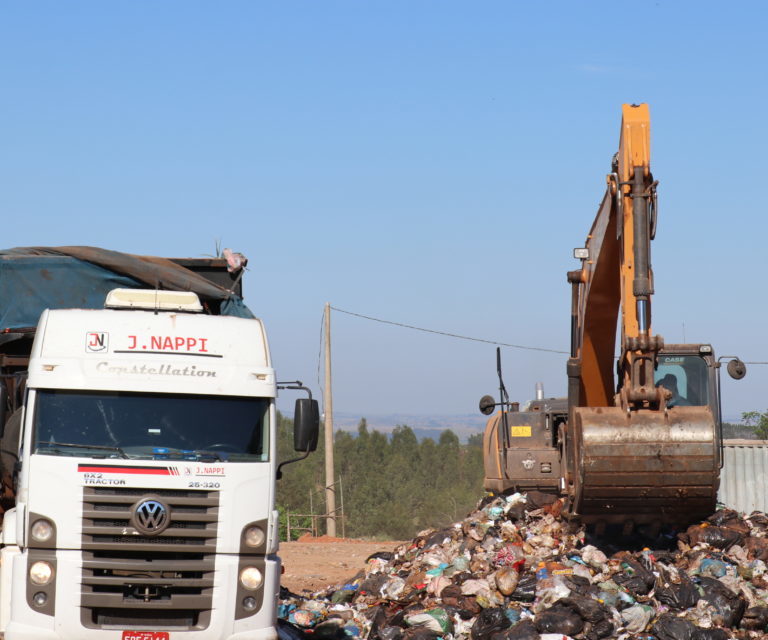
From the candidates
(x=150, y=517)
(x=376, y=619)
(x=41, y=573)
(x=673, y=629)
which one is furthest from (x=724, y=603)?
(x=41, y=573)

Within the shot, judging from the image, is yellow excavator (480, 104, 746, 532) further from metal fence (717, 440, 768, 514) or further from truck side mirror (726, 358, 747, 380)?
metal fence (717, 440, 768, 514)

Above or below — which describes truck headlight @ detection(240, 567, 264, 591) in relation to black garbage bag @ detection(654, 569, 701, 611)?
above

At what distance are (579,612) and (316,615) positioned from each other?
2.92m

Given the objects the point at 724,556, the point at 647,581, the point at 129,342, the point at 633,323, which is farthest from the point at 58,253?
the point at 724,556

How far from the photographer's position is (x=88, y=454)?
8281mm

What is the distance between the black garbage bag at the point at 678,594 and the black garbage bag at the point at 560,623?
1133mm

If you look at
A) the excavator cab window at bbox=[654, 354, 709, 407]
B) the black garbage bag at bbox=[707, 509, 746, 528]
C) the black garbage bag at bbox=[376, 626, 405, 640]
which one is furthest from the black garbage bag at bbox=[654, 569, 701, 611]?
the excavator cab window at bbox=[654, 354, 709, 407]

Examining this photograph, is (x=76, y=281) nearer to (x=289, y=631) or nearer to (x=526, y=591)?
(x=289, y=631)

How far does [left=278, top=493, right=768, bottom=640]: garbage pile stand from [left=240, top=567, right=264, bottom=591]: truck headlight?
2062 mm

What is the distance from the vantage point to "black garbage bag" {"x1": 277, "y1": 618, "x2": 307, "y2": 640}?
10.4 metres

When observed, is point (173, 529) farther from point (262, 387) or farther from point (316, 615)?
point (316, 615)

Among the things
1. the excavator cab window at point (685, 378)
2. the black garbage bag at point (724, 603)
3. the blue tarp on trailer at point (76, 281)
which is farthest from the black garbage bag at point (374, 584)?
the excavator cab window at point (685, 378)

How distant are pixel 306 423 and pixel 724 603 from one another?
17.0 feet

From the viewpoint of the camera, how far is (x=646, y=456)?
10555 millimetres
